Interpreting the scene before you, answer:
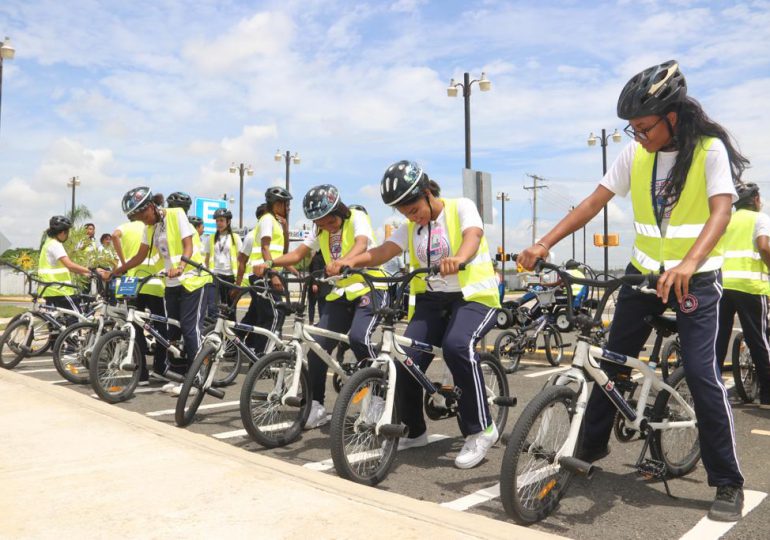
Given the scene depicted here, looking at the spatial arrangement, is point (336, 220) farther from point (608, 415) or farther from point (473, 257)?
point (608, 415)

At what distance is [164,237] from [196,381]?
2367 mm

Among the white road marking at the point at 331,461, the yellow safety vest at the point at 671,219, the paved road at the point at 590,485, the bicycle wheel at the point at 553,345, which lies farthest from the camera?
the bicycle wheel at the point at 553,345

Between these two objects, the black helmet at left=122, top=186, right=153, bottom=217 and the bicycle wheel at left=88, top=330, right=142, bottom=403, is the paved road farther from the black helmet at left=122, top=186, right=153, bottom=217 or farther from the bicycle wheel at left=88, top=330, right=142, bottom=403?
the black helmet at left=122, top=186, right=153, bottom=217

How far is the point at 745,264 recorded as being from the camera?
5.65m

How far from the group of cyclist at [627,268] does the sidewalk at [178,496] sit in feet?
3.75

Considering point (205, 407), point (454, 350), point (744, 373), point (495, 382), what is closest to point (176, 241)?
point (205, 407)

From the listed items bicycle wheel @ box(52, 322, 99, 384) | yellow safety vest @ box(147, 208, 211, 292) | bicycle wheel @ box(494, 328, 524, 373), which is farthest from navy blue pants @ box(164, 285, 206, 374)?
bicycle wheel @ box(494, 328, 524, 373)

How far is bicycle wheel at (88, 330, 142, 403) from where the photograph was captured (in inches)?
247

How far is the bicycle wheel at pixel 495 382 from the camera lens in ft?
16.3

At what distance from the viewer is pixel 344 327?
546 centimetres

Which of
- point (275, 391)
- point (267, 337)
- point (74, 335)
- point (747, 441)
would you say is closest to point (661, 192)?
point (747, 441)

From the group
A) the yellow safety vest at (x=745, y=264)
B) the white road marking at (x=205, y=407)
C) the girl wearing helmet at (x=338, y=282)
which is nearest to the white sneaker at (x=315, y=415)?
the girl wearing helmet at (x=338, y=282)

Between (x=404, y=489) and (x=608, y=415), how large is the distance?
4.17ft

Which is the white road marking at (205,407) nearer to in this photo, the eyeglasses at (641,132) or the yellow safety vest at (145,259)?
the yellow safety vest at (145,259)
